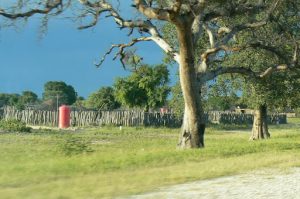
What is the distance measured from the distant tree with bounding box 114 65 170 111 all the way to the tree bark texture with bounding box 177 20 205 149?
142 feet

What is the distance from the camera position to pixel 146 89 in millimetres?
70938

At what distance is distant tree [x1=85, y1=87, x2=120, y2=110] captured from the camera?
301ft

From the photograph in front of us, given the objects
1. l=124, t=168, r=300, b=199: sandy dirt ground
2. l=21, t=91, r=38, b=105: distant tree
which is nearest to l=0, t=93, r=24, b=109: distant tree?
l=21, t=91, r=38, b=105: distant tree

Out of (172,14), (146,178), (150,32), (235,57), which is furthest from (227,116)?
(146,178)

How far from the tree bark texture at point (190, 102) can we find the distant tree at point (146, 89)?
43.2 metres

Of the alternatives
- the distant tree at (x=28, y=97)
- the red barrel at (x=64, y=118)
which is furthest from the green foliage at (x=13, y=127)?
the distant tree at (x=28, y=97)

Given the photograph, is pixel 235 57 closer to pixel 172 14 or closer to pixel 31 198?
pixel 172 14

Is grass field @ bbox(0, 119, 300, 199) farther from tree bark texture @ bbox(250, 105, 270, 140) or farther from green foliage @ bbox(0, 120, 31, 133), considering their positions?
green foliage @ bbox(0, 120, 31, 133)

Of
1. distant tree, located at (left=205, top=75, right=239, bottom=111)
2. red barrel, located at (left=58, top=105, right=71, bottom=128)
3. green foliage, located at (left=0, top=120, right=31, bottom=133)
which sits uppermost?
distant tree, located at (left=205, top=75, right=239, bottom=111)

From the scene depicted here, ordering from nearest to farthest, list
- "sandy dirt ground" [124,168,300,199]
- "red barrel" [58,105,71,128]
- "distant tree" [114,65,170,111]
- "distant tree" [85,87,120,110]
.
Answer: "sandy dirt ground" [124,168,300,199] → "red barrel" [58,105,71,128] → "distant tree" [114,65,170,111] → "distant tree" [85,87,120,110]

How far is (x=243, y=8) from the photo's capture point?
84.5ft

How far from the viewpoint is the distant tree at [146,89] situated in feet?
229

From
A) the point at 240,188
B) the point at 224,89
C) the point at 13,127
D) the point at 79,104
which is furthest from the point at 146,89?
the point at 240,188

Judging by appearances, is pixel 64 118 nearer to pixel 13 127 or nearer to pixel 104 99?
pixel 13 127
